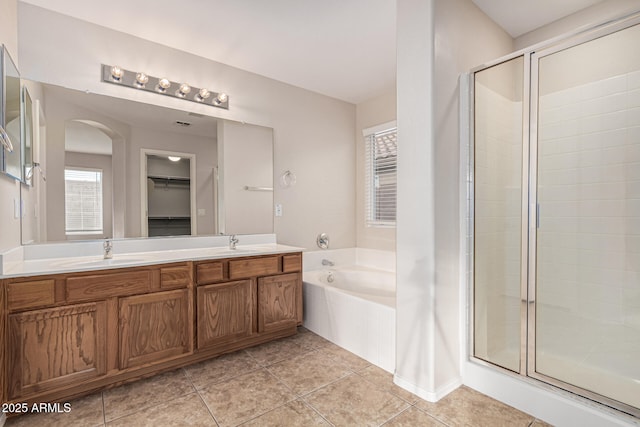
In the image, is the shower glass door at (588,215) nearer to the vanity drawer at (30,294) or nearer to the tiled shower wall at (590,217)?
the tiled shower wall at (590,217)

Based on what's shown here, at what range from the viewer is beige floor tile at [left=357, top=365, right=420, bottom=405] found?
6.35 feet

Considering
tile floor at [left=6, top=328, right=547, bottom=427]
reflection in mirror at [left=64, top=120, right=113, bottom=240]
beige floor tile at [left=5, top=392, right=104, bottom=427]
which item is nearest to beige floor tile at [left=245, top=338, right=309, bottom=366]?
tile floor at [left=6, top=328, right=547, bottom=427]

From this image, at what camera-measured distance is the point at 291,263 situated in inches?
113

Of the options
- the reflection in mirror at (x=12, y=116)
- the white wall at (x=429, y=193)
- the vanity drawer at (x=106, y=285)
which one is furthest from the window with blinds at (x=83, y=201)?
the white wall at (x=429, y=193)

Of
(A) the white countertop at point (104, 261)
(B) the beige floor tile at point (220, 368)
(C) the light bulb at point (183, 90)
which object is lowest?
(B) the beige floor tile at point (220, 368)

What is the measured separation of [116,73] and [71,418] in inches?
93.5

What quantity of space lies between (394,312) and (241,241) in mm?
1669

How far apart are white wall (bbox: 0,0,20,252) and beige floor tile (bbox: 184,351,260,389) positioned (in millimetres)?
1390

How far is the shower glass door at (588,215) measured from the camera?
1.87 m

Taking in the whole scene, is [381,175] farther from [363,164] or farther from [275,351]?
[275,351]

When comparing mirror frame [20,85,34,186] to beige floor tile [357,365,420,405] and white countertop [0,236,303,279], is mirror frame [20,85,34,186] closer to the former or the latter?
white countertop [0,236,303,279]

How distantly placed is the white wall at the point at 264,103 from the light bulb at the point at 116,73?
6cm

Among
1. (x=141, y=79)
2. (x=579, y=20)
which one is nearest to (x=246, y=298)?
(x=141, y=79)

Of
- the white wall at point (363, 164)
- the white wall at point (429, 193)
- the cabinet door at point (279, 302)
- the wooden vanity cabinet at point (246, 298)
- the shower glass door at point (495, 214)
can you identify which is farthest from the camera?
the white wall at point (363, 164)
